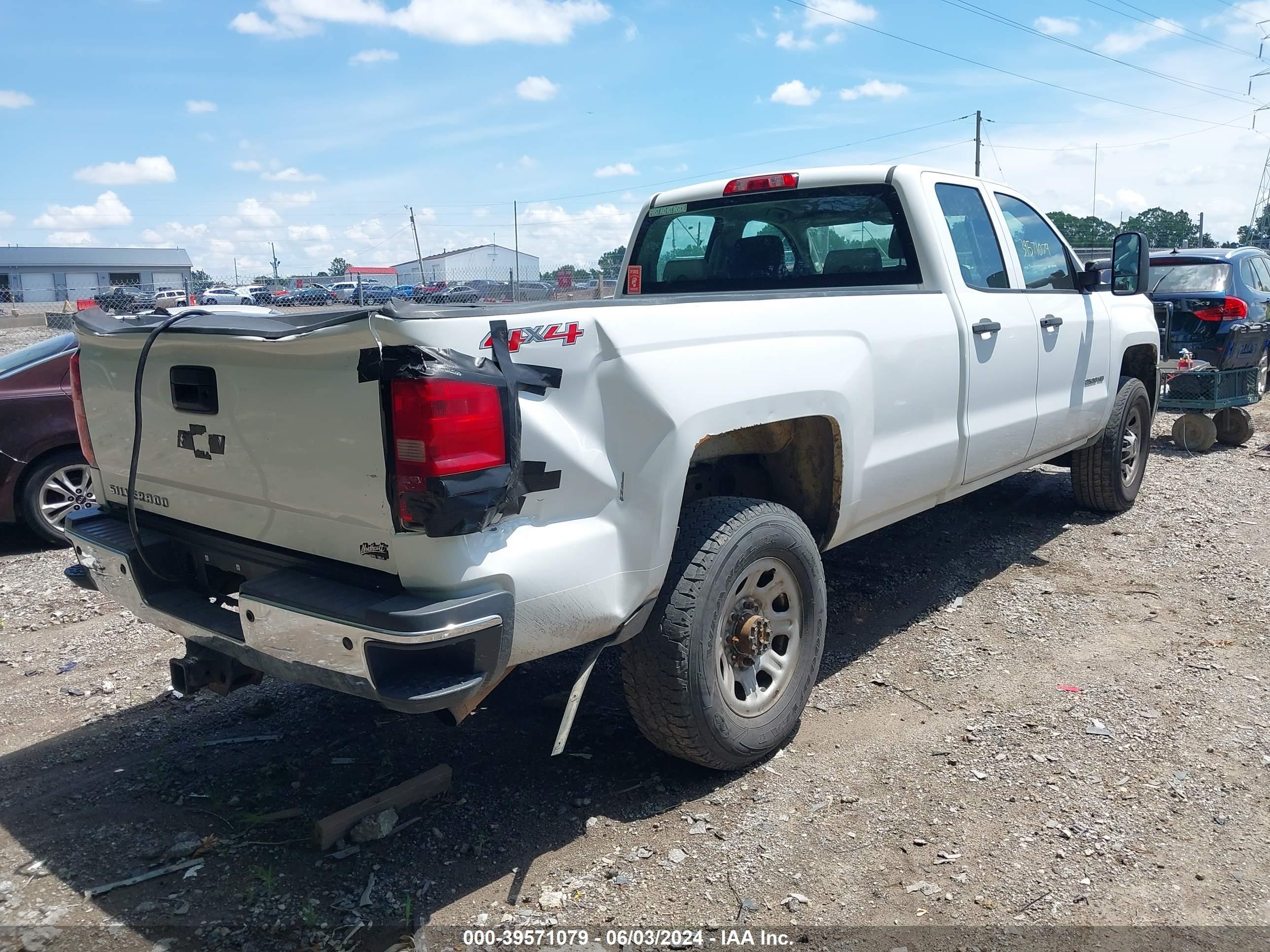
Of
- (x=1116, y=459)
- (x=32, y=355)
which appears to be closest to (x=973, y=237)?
(x=1116, y=459)

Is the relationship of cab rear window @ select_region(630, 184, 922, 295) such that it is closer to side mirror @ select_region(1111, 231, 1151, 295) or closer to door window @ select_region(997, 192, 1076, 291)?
door window @ select_region(997, 192, 1076, 291)

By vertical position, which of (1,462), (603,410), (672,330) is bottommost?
(1,462)

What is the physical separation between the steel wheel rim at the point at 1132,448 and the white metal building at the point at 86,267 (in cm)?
6087

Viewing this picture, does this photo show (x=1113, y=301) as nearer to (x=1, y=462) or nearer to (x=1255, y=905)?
(x=1255, y=905)

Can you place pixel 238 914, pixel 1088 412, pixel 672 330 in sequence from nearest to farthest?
pixel 238 914, pixel 672 330, pixel 1088 412

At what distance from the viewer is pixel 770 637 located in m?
3.47

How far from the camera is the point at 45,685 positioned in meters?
4.48

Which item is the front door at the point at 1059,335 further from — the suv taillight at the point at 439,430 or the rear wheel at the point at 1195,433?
the suv taillight at the point at 439,430

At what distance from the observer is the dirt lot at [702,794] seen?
2797 millimetres

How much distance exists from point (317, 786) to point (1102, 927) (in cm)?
253

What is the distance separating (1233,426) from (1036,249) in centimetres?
509

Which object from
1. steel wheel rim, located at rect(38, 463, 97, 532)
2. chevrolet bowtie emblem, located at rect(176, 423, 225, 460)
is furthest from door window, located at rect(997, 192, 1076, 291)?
steel wheel rim, located at rect(38, 463, 97, 532)

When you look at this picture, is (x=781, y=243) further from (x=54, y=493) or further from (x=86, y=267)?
(x=86, y=267)

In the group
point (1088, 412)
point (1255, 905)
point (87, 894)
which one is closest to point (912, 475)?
point (1255, 905)
